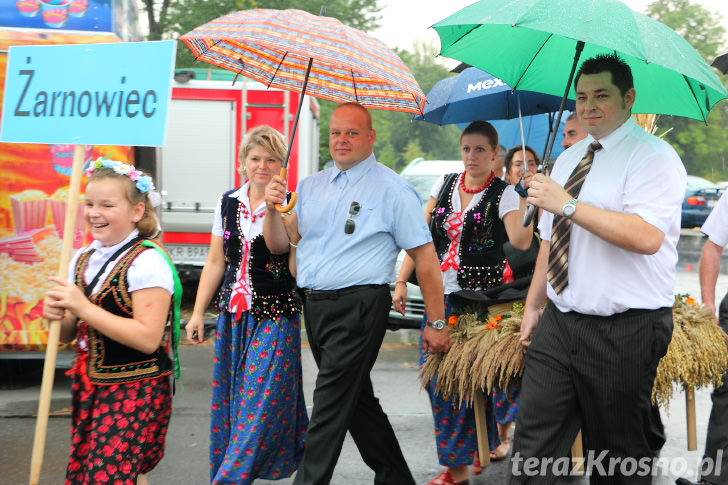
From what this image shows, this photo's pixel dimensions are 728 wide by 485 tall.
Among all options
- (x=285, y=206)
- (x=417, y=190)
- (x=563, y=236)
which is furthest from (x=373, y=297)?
(x=417, y=190)

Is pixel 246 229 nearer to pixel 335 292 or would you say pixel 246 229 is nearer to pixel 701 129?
pixel 335 292

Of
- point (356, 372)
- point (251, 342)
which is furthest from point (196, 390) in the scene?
point (356, 372)

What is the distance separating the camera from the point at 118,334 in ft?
9.66

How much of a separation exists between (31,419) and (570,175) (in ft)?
13.8

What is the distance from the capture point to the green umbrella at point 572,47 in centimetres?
287

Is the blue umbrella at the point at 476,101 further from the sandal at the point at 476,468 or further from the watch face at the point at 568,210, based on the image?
the sandal at the point at 476,468

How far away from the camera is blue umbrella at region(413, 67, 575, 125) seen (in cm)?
491

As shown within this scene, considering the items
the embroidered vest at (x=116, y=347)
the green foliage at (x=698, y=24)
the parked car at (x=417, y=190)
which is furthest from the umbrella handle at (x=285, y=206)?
the green foliage at (x=698, y=24)

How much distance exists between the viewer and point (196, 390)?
21.0 ft

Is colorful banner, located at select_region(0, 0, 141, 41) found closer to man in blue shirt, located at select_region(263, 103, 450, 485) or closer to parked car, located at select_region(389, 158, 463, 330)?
man in blue shirt, located at select_region(263, 103, 450, 485)

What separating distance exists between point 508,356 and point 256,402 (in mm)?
1307

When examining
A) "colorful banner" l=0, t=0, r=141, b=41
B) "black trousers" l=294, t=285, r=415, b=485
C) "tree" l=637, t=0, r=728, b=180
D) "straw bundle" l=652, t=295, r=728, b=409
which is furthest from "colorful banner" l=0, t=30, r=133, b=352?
"tree" l=637, t=0, r=728, b=180

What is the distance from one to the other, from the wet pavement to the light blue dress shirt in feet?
4.89

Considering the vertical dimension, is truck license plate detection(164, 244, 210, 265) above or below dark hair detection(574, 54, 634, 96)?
below
